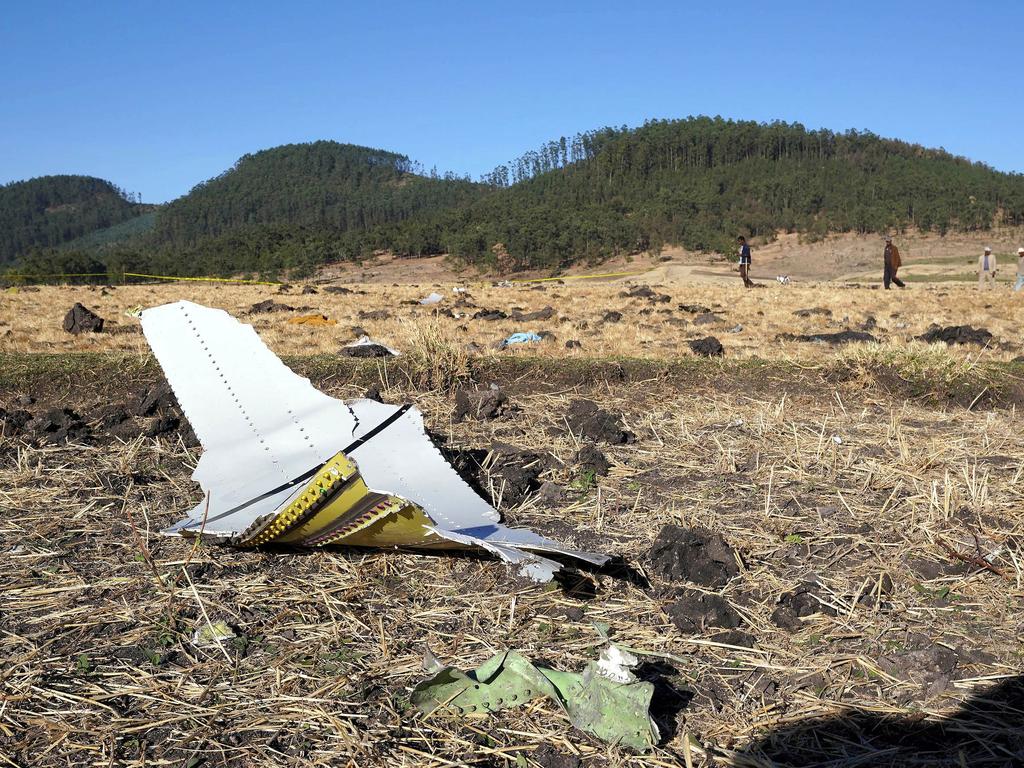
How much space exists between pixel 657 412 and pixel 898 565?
8.35 ft

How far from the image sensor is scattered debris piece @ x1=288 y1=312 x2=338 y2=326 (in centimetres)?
1140

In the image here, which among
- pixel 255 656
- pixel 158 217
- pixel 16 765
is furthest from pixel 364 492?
pixel 158 217

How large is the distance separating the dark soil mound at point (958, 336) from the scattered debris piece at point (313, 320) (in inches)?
297

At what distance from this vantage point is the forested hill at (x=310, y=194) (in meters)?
93.1

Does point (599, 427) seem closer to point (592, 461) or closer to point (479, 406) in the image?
point (592, 461)

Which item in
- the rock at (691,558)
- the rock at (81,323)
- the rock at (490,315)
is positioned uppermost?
the rock at (81,323)

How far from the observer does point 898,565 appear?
10.4 feet

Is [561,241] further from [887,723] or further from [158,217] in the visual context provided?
[158,217]

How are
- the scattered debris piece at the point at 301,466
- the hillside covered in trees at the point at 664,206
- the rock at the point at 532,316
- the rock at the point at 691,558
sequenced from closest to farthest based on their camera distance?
the scattered debris piece at the point at 301,466, the rock at the point at 691,558, the rock at the point at 532,316, the hillside covered in trees at the point at 664,206

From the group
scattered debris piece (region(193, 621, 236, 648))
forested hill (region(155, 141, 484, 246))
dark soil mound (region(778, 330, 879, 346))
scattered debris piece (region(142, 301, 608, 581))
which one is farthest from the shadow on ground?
forested hill (region(155, 141, 484, 246))

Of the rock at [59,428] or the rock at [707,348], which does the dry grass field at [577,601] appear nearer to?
the rock at [59,428]

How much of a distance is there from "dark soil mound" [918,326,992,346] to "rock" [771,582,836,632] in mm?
7170

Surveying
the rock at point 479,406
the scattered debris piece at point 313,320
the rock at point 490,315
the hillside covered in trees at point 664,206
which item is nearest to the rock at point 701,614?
the rock at point 479,406

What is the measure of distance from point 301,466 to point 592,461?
1535 mm
